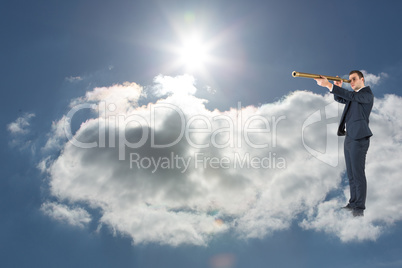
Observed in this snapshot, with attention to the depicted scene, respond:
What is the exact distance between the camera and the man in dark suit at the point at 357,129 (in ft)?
46.6

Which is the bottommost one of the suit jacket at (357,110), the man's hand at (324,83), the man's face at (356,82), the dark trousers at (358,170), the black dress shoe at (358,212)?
the black dress shoe at (358,212)

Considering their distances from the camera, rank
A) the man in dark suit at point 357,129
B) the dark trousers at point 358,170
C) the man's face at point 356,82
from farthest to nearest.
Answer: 1. the man's face at point 356,82
2. the dark trousers at point 358,170
3. the man in dark suit at point 357,129

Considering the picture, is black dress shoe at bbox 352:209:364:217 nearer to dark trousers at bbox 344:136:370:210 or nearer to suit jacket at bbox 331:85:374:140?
dark trousers at bbox 344:136:370:210

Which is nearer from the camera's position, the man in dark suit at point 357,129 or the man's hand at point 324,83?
the man's hand at point 324,83

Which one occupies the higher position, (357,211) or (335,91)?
(335,91)

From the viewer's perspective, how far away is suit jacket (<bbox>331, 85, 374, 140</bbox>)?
14.1 meters

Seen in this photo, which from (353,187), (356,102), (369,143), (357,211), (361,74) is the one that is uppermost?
(361,74)

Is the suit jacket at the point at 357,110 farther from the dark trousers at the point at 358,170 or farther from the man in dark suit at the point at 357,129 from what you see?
the dark trousers at the point at 358,170

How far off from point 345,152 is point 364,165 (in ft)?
3.16

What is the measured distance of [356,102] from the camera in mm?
14578

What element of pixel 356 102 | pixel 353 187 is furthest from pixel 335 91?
pixel 353 187

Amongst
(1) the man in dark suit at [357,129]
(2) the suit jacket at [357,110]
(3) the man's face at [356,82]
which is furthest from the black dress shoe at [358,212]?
(3) the man's face at [356,82]

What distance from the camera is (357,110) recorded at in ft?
47.6

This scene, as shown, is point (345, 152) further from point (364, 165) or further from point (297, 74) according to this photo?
point (297, 74)
